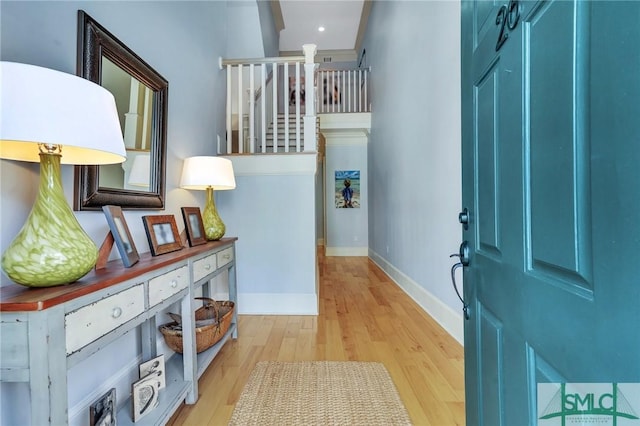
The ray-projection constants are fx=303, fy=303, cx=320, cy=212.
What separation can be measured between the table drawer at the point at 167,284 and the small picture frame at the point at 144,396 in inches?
14.9

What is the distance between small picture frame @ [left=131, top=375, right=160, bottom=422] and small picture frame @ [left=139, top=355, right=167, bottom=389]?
1.7 inches

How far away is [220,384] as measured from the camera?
186cm

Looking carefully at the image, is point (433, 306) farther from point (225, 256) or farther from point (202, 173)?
point (202, 173)

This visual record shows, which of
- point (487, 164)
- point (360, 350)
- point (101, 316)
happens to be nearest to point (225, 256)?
point (360, 350)

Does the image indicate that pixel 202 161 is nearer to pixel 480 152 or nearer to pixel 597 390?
pixel 480 152

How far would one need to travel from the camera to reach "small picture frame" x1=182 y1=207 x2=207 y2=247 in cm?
207

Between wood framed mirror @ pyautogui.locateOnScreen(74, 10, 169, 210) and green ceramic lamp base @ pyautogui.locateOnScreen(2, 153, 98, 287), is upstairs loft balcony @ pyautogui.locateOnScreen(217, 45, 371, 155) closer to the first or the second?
wood framed mirror @ pyautogui.locateOnScreen(74, 10, 169, 210)

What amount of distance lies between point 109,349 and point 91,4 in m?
1.67

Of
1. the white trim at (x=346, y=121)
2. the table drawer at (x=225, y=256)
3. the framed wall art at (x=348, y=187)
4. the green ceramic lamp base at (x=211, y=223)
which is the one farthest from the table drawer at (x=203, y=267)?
the framed wall art at (x=348, y=187)

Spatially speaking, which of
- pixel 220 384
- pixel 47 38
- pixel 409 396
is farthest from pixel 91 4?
pixel 409 396

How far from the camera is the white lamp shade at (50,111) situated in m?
0.76

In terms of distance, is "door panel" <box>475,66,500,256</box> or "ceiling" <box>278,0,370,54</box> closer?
"door panel" <box>475,66,500,256</box>

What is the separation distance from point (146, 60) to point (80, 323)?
1.62 meters

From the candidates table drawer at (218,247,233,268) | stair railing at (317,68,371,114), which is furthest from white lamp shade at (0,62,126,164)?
stair railing at (317,68,371,114)
